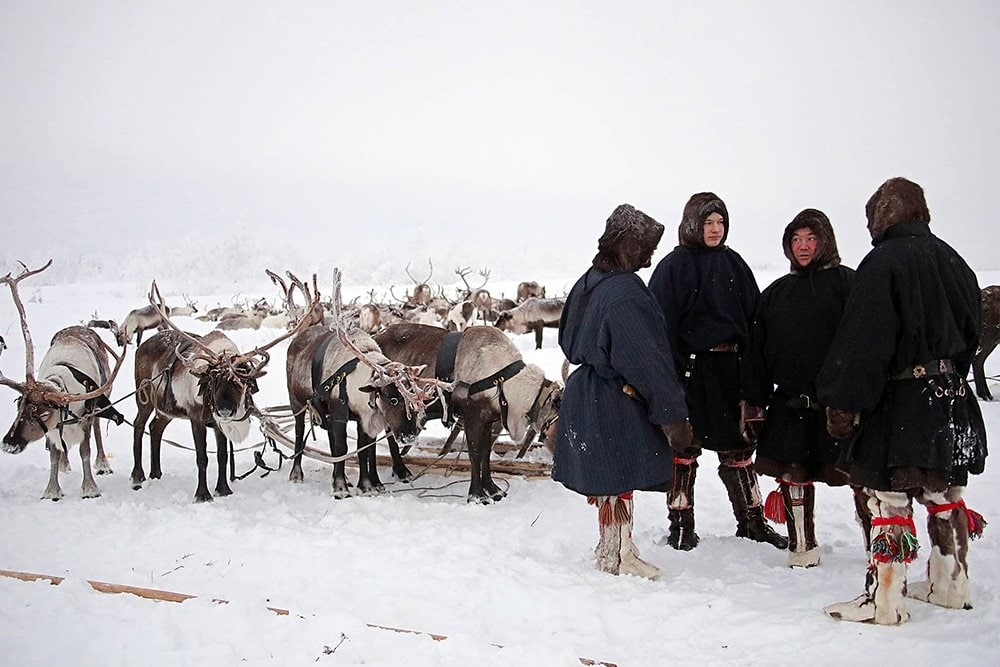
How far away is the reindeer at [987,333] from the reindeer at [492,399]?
7.23 m

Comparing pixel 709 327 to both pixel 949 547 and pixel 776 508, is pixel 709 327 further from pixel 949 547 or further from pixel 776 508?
pixel 949 547

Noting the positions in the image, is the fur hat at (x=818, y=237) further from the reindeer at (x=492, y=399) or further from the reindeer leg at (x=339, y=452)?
the reindeer leg at (x=339, y=452)

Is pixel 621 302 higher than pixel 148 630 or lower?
higher

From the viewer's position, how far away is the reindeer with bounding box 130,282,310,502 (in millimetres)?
6012

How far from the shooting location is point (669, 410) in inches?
141

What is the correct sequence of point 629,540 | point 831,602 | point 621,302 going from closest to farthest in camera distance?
1. point 831,602
2. point 621,302
3. point 629,540

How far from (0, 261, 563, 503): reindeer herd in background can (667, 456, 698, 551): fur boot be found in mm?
1350

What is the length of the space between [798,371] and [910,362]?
2.78 feet

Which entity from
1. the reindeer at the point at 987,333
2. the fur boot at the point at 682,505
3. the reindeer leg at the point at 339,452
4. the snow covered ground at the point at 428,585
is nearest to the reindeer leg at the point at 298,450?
the snow covered ground at the point at 428,585

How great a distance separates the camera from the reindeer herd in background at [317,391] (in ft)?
19.0

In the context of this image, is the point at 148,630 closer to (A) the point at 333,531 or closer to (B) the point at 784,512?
(A) the point at 333,531

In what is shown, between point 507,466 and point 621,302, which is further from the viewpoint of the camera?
point 507,466

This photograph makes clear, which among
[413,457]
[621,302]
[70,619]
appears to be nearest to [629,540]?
[621,302]

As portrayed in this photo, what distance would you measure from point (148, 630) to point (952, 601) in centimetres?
376
